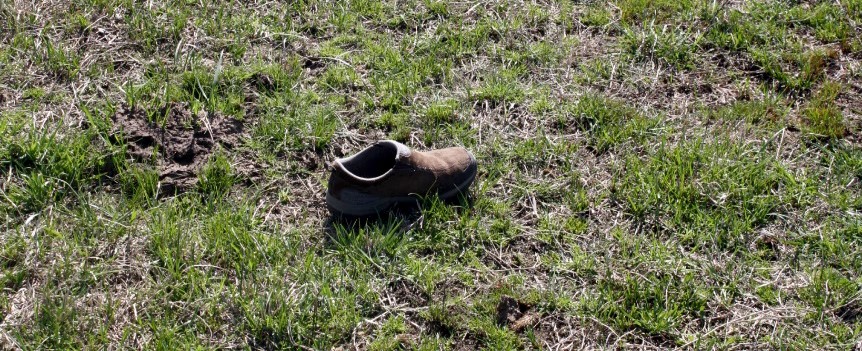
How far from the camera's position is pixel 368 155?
3342 mm

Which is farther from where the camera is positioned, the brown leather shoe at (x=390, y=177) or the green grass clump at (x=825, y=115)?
the green grass clump at (x=825, y=115)

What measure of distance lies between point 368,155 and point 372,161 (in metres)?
0.03

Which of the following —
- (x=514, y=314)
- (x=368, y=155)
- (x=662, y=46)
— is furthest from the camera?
(x=662, y=46)

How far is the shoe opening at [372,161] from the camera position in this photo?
10.9 feet

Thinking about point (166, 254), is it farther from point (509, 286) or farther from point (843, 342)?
point (843, 342)

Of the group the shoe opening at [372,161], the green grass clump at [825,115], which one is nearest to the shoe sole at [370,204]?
the shoe opening at [372,161]

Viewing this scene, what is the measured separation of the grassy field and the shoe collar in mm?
179

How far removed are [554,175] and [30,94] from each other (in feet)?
7.05

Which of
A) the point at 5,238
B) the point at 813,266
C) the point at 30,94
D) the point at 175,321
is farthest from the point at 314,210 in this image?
the point at 813,266

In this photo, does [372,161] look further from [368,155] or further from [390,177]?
[390,177]

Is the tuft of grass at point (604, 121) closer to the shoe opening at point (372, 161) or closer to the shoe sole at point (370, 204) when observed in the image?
the shoe sole at point (370, 204)

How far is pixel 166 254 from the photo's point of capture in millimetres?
3066

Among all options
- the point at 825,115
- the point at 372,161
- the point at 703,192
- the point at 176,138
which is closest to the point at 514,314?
the point at 372,161

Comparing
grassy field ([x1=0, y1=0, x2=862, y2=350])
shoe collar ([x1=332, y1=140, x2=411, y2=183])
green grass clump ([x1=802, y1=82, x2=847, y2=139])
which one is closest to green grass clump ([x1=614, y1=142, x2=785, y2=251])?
grassy field ([x1=0, y1=0, x2=862, y2=350])
